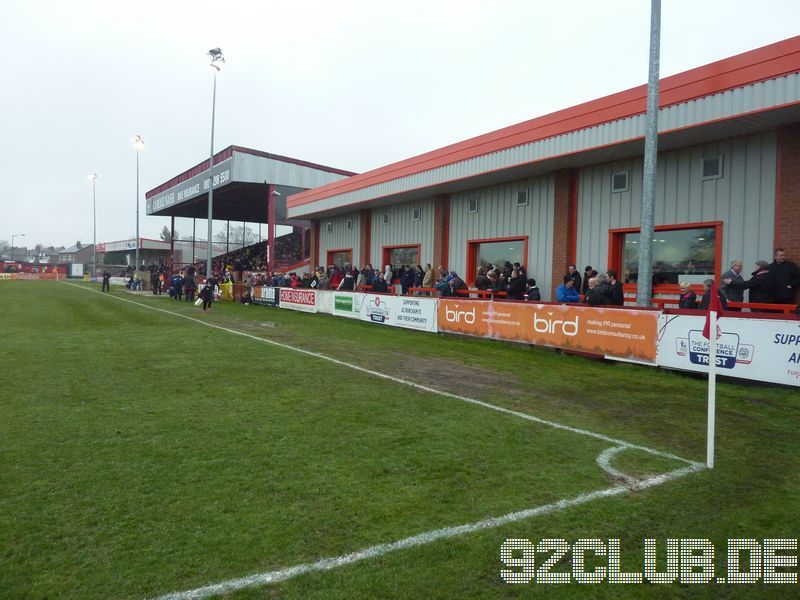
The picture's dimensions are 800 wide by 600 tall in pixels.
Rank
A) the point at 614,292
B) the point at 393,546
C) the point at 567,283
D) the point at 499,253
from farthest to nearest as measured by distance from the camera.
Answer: the point at 499,253, the point at 567,283, the point at 614,292, the point at 393,546

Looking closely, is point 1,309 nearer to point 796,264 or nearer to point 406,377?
point 406,377

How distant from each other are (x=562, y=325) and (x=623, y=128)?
5.74m

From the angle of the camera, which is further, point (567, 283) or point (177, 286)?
point (177, 286)

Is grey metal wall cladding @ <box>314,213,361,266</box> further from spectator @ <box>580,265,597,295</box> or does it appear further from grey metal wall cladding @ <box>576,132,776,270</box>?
spectator @ <box>580,265,597,295</box>

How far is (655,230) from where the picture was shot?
15617mm

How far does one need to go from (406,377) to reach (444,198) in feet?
48.8

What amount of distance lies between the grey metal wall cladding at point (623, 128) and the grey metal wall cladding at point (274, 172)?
653 inches

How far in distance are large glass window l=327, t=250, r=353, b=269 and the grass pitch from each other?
20.7 meters

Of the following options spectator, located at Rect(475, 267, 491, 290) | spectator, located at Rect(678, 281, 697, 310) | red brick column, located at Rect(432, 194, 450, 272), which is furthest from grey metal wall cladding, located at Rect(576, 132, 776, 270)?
red brick column, located at Rect(432, 194, 450, 272)

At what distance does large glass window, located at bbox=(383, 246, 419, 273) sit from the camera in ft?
82.2

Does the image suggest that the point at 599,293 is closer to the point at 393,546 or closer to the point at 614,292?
the point at 614,292

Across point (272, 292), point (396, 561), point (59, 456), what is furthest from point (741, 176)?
point (272, 292)

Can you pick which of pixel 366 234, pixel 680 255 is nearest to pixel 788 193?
pixel 680 255

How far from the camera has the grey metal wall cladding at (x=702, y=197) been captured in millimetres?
13023
